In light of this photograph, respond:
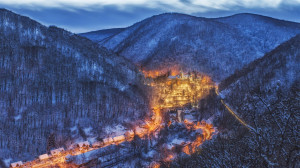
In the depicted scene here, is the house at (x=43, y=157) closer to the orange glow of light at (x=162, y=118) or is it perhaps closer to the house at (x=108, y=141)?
the orange glow of light at (x=162, y=118)

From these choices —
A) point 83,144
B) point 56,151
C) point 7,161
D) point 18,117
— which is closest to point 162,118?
point 83,144

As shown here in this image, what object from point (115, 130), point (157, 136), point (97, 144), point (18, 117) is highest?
point (18, 117)

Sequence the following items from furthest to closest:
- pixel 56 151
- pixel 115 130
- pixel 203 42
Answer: pixel 203 42
pixel 115 130
pixel 56 151

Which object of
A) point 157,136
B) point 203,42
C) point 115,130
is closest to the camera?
point 157,136

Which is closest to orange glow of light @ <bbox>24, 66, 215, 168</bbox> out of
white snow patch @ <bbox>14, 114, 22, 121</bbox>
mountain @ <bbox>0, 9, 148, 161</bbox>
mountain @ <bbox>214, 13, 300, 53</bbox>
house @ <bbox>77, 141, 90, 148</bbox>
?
house @ <bbox>77, 141, 90, 148</bbox>

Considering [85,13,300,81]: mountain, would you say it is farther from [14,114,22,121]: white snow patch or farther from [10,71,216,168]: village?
[14,114,22,121]: white snow patch

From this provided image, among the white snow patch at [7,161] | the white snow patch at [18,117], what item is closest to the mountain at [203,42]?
the white snow patch at [18,117]

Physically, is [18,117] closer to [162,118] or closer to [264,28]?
[162,118]
